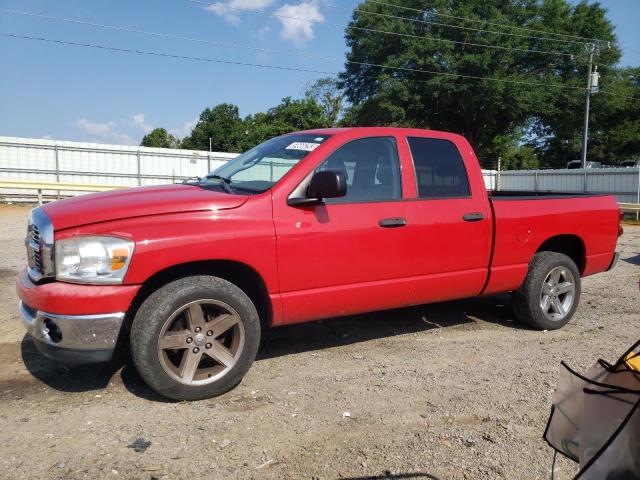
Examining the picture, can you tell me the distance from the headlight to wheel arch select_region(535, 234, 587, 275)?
404cm

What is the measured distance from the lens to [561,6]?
114 feet

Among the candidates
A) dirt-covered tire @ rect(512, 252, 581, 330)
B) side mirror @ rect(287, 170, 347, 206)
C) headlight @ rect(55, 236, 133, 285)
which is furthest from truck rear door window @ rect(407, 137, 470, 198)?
headlight @ rect(55, 236, 133, 285)

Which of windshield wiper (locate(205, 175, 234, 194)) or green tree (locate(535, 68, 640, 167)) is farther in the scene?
green tree (locate(535, 68, 640, 167))

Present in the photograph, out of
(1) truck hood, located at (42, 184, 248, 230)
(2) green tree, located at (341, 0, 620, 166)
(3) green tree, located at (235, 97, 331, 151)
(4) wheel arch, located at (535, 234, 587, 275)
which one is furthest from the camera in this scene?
(3) green tree, located at (235, 97, 331, 151)

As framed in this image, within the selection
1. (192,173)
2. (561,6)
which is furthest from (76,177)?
(561,6)

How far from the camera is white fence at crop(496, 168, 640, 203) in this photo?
21.3m

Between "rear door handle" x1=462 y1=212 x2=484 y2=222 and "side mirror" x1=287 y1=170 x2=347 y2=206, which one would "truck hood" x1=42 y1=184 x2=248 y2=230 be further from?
"rear door handle" x1=462 y1=212 x2=484 y2=222

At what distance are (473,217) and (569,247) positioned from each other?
169 cm

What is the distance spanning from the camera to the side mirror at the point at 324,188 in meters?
3.73

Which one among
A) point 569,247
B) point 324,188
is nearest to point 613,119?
point 569,247

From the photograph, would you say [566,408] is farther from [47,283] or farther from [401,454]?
[47,283]

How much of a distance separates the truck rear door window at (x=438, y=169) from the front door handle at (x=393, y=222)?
1.12ft

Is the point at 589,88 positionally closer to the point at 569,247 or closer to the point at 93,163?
the point at 93,163

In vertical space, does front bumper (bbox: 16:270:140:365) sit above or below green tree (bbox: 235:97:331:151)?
below
